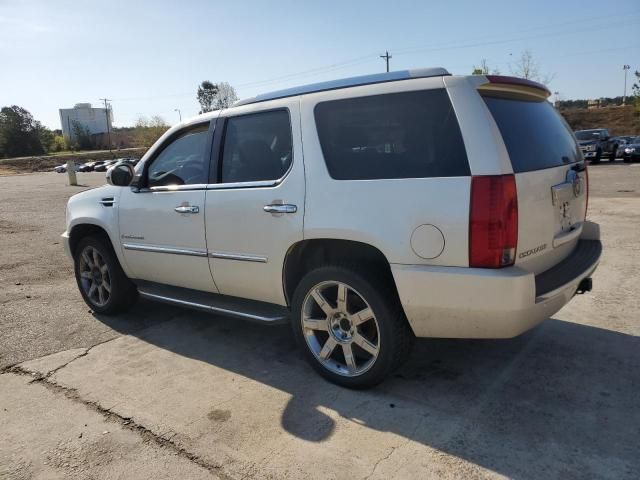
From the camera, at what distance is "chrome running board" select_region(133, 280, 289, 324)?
360 centimetres

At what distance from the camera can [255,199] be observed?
11.5 ft

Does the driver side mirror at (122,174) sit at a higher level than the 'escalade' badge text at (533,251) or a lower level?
higher

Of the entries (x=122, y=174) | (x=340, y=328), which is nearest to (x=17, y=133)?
(x=122, y=174)

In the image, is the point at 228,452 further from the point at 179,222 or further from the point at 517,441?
the point at 179,222

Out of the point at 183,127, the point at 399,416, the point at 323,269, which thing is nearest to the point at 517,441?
the point at 399,416

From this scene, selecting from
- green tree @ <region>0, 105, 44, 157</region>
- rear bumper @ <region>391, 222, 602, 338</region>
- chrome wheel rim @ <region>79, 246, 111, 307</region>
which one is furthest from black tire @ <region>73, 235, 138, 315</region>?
green tree @ <region>0, 105, 44, 157</region>

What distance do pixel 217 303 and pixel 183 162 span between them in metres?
1.25

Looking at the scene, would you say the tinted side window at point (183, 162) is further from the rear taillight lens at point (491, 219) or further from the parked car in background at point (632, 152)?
the parked car in background at point (632, 152)

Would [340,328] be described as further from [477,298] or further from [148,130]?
[148,130]

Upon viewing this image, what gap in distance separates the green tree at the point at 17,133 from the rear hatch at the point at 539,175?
329 feet

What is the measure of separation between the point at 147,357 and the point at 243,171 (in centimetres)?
169

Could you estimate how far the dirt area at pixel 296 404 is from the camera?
99.9 inches

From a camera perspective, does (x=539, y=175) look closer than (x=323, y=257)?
Yes

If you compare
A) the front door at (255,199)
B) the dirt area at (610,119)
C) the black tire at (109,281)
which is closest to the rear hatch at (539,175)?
the front door at (255,199)
